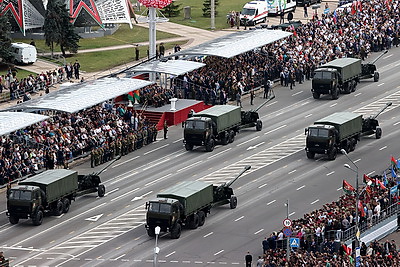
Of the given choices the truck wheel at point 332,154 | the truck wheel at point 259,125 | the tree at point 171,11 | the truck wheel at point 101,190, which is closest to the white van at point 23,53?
the truck wheel at point 259,125

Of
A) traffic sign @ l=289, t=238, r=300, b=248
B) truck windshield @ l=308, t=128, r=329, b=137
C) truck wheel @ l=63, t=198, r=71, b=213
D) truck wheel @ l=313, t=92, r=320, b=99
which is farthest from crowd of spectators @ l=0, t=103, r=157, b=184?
traffic sign @ l=289, t=238, r=300, b=248

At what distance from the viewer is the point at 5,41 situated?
417 ft

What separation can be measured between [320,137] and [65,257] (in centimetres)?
2680

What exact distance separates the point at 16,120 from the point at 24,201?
1095cm

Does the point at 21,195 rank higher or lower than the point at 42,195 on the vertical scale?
higher

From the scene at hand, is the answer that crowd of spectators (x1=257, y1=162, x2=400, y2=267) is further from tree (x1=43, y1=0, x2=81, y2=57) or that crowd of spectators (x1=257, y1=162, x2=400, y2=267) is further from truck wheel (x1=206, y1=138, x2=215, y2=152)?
tree (x1=43, y1=0, x2=81, y2=57)

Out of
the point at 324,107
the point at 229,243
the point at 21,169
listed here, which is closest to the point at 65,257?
the point at 229,243

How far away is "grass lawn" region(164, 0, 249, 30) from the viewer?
153988mm

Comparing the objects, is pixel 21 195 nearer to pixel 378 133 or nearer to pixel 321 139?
pixel 321 139

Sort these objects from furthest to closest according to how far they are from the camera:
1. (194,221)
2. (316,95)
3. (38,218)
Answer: (316,95)
(38,218)
(194,221)

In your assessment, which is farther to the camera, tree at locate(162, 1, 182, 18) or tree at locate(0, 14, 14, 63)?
tree at locate(162, 1, 182, 18)

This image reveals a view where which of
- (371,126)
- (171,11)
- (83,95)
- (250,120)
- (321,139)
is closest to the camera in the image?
(321,139)

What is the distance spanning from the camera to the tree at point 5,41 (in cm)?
12650

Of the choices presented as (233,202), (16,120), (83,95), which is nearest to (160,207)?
(233,202)
